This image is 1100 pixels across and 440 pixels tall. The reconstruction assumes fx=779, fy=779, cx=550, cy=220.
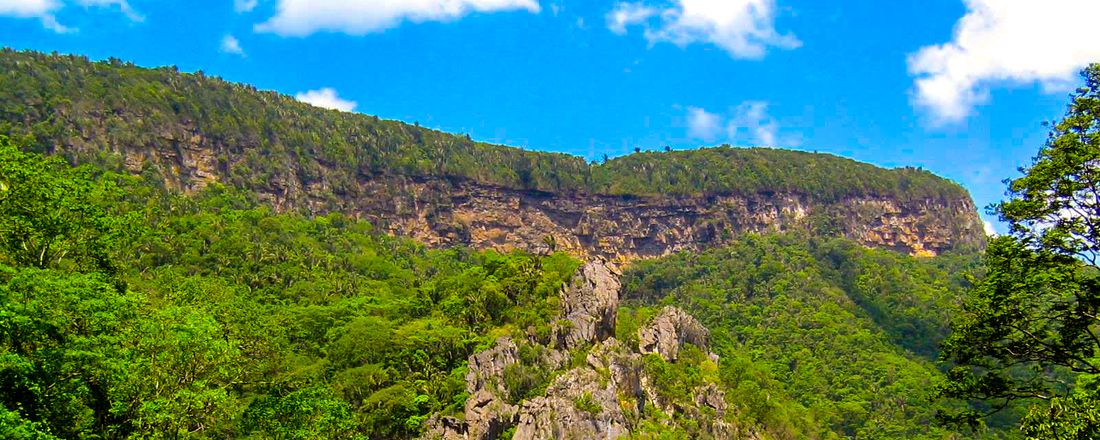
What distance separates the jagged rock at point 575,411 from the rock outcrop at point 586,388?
0.07 metres

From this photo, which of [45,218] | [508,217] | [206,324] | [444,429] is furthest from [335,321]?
[508,217]

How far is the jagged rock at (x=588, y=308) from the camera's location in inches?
2496

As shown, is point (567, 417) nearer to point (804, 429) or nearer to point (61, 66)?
point (804, 429)

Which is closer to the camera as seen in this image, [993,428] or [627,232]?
[993,428]

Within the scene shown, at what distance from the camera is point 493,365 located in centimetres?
5503

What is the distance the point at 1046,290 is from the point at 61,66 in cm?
15226

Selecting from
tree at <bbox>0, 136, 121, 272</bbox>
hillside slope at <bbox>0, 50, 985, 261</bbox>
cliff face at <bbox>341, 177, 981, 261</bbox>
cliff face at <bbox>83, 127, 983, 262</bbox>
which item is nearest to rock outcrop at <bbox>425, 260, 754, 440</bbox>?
tree at <bbox>0, 136, 121, 272</bbox>

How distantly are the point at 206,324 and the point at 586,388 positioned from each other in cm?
3399


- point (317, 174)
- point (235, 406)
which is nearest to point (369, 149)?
point (317, 174)

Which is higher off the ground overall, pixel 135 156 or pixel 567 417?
pixel 135 156

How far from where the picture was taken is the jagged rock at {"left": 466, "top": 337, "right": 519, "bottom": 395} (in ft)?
173

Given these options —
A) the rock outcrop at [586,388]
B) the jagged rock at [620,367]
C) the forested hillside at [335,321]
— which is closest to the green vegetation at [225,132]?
the forested hillside at [335,321]

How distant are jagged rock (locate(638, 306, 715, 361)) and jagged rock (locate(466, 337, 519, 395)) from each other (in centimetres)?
2083

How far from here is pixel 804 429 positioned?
8369 centimetres
